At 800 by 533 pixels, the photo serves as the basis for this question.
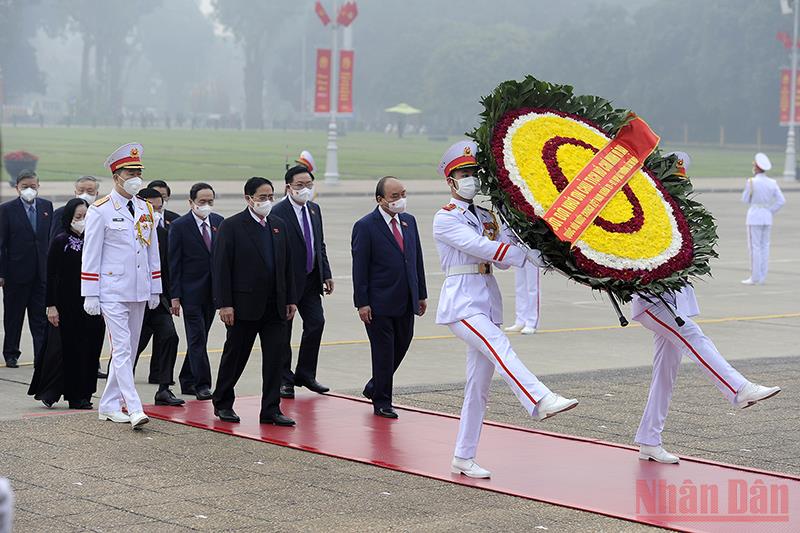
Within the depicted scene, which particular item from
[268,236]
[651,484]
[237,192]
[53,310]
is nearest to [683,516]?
[651,484]

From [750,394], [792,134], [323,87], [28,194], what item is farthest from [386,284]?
[792,134]

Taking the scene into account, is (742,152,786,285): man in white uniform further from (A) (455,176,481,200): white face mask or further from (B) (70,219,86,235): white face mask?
(A) (455,176,481,200): white face mask

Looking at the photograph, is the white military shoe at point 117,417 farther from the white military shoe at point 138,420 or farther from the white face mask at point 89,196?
the white face mask at point 89,196

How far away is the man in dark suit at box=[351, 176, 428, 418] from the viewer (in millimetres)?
10367

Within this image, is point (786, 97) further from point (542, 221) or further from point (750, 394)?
point (542, 221)

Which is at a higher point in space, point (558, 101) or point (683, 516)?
point (558, 101)

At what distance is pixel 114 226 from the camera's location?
32.6ft

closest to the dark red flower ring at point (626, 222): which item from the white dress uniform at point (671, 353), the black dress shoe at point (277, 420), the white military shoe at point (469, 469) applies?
the white dress uniform at point (671, 353)

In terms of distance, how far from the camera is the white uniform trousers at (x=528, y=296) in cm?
1497

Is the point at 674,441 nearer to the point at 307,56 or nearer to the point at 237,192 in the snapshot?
the point at 237,192

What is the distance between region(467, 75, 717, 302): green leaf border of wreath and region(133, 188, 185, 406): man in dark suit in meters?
3.51

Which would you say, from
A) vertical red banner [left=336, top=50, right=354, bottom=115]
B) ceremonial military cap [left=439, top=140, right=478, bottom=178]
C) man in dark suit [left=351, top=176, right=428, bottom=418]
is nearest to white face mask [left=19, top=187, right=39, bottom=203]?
man in dark suit [left=351, top=176, right=428, bottom=418]

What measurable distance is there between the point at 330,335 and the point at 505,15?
333 ft

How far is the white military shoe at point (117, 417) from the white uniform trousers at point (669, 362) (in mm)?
3553
